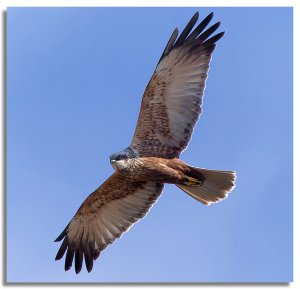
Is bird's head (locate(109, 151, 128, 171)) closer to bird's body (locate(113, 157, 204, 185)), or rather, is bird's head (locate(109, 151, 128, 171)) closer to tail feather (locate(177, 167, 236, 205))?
bird's body (locate(113, 157, 204, 185))

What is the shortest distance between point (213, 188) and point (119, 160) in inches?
57.1

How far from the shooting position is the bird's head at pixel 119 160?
8.93 meters

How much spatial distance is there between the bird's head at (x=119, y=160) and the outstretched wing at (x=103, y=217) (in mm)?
726

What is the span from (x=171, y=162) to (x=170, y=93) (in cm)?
102

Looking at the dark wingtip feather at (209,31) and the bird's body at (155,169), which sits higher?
the dark wingtip feather at (209,31)

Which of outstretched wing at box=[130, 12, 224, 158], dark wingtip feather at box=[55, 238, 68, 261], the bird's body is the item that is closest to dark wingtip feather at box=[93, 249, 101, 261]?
dark wingtip feather at box=[55, 238, 68, 261]

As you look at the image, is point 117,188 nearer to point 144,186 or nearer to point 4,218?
point 144,186

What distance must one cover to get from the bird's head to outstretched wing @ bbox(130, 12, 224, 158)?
338mm

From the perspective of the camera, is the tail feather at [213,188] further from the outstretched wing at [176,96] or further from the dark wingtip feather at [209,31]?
the dark wingtip feather at [209,31]

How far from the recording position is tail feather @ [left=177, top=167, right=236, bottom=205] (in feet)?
30.2

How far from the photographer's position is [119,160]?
8.95 meters

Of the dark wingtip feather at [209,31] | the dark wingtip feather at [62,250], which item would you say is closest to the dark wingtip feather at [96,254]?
the dark wingtip feather at [62,250]

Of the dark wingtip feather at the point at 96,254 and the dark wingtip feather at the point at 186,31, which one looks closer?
the dark wingtip feather at the point at 186,31
